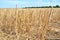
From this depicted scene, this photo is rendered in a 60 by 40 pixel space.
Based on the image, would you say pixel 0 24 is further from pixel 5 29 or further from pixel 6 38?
pixel 6 38

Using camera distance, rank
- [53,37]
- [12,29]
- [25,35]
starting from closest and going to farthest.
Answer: [25,35] < [53,37] < [12,29]

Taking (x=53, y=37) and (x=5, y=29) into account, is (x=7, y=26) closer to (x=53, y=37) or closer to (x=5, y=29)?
(x=5, y=29)

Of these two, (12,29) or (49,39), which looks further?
(12,29)

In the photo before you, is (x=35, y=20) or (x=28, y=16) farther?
(x=35, y=20)

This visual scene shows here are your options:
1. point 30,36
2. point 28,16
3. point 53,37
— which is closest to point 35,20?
point 28,16

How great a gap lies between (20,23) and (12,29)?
511 millimetres

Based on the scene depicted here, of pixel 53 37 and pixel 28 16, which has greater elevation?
pixel 28 16

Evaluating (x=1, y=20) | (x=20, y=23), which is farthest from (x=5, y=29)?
(x=20, y=23)

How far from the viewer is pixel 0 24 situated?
404 cm

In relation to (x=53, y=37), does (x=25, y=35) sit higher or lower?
higher

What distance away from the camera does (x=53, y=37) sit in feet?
11.1

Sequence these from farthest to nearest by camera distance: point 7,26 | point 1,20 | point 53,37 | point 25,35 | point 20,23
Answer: point 1,20, point 7,26, point 53,37, point 20,23, point 25,35

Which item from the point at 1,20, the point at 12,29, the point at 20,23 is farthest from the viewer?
the point at 1,20

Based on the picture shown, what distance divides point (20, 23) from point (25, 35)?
270mm
